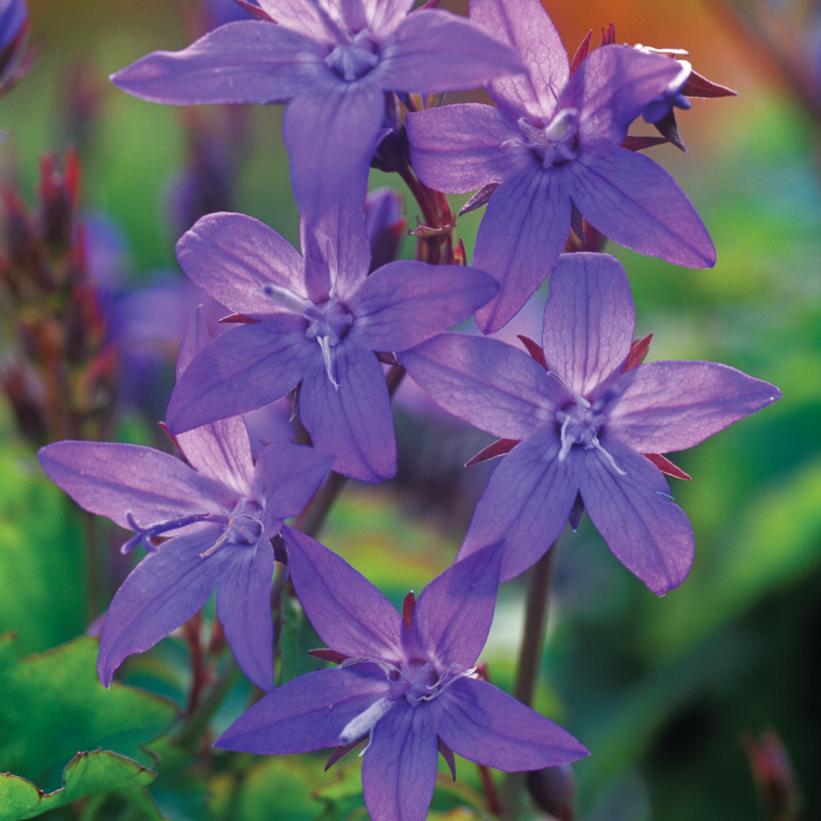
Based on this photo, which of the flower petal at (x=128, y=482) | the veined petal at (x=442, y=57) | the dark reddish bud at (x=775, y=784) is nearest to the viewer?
the veined petal at (x=442, y=57)

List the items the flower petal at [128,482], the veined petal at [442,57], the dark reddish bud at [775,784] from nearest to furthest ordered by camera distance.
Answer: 1. the veined petal at [442,57]
2. the flower petal at [128,482]
3. the dark reddish bud at [775,784]

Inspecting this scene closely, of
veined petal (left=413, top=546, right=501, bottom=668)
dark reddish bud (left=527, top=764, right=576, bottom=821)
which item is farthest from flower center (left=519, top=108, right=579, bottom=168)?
dark reddish bud (left=527, top=764, right=576, bottom=821)

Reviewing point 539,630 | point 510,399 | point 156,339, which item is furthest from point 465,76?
point 156,339

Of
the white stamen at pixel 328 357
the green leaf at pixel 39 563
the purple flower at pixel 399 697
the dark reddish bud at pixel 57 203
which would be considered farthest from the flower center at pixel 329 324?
the green leaf at pixel 39 563

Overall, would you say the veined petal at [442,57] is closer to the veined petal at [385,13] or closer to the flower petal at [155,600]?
the veined petal at [385,13]

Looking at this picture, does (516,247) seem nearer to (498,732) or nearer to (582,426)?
(582,426)

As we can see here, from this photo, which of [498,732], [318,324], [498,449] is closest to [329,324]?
[318,324]
